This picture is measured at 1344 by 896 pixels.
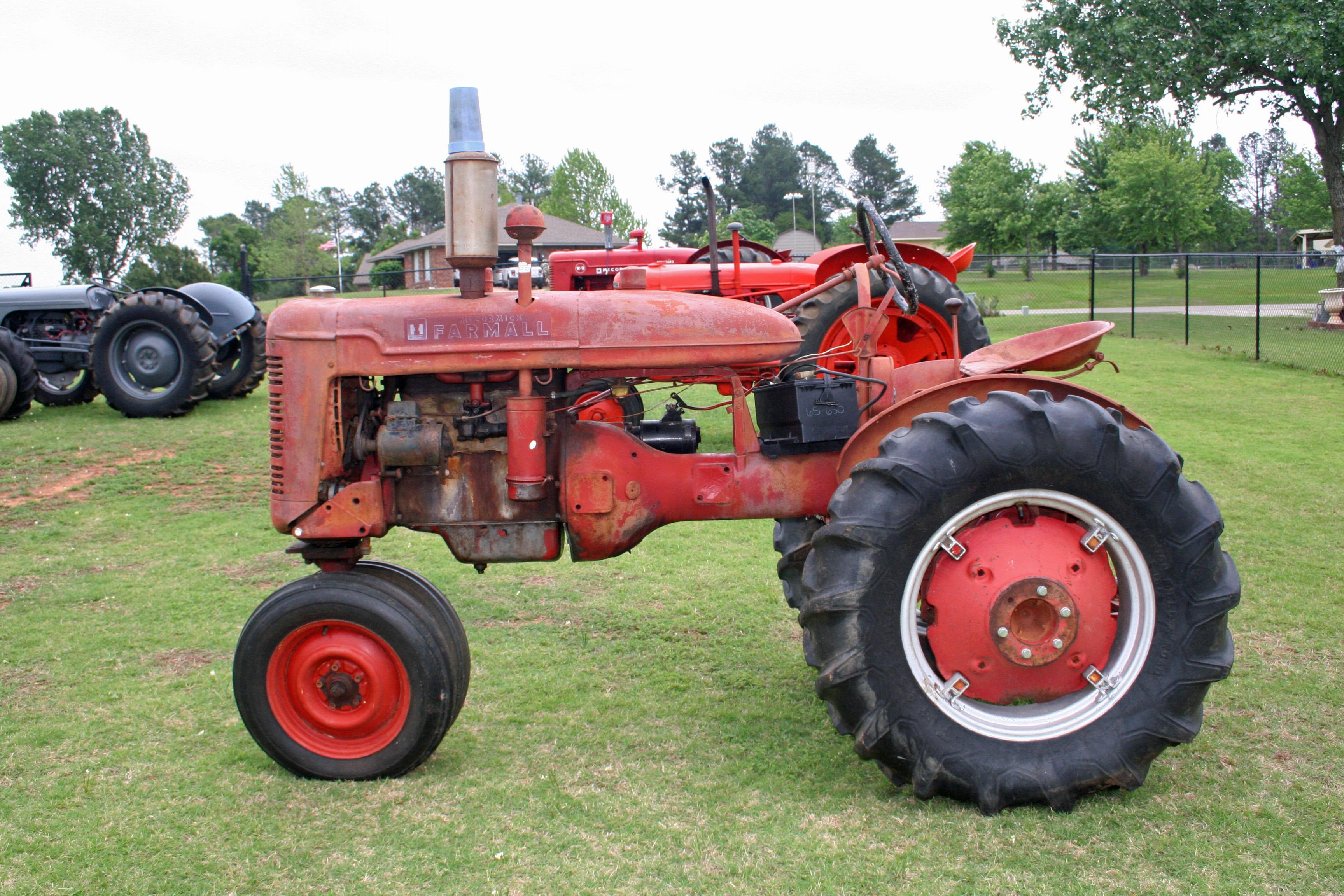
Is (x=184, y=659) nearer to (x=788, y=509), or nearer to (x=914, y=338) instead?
(x=788, y=509)

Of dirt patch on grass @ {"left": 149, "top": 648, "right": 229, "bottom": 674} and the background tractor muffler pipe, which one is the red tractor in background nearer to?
the background tractor muffler pipe

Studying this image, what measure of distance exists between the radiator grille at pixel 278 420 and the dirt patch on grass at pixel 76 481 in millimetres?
5528

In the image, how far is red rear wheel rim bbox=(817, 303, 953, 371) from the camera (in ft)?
26.4

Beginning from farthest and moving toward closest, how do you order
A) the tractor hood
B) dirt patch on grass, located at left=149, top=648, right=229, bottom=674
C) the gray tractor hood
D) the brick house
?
the brick house
the gray tractor hood
dirt patch on grass, located at left=149, top=648, right=229, bottom=674
the tractor hood

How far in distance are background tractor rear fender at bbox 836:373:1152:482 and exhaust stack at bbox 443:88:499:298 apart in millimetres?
1338

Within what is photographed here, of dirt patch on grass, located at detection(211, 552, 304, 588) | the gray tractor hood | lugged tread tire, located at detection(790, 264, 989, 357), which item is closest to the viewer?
dirt patch on grass, located at detection(211, 552, 304, 588)

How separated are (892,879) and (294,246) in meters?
60.0

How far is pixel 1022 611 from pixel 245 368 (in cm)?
1209

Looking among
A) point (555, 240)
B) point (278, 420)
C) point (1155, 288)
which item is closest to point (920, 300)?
point (278, 420)

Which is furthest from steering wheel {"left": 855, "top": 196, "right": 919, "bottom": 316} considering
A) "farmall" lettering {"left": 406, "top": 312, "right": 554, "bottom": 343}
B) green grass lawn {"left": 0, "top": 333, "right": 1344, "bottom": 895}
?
green grass lawn {"left": 0, "top": 333, "right": 1344, "bottom": 895}

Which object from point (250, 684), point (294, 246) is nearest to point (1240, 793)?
point (250, 684)

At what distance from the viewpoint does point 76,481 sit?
8.50 m

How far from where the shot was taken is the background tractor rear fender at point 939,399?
11.0ft

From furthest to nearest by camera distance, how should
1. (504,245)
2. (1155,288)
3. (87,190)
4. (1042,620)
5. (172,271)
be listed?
(87,190) → (504,245) → (172,271) → (1155,288) → (1042,620)
